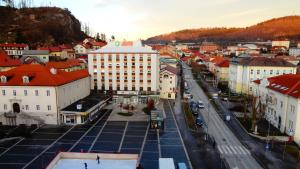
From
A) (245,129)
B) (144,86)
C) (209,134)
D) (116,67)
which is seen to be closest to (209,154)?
(209,134)

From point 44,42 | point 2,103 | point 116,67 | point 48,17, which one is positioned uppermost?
point 48,17

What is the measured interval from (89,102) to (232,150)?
3419 centimetres

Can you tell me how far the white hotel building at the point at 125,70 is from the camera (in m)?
73.5

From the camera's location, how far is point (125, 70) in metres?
74.0

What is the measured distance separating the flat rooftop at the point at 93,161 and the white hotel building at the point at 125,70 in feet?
132

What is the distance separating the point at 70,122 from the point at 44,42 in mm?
129438

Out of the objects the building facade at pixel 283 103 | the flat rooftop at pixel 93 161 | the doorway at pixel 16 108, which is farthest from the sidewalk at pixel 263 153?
the doorway at pixel 16 108

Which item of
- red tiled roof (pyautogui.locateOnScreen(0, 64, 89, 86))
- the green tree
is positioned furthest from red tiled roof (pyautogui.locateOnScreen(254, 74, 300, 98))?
the green tree

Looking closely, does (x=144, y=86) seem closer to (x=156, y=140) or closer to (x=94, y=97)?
(x=94, y=97)

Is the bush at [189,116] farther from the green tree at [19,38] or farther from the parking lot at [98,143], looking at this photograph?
the green tree at [19,38]

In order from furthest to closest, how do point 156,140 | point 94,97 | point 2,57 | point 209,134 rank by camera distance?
point 2,57
point 94,97
point 209,134
point 156,140

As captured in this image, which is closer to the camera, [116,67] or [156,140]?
[156,140]

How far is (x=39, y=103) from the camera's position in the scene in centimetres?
5166

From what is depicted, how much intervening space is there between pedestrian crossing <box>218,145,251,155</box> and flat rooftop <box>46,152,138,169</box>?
583 inches
